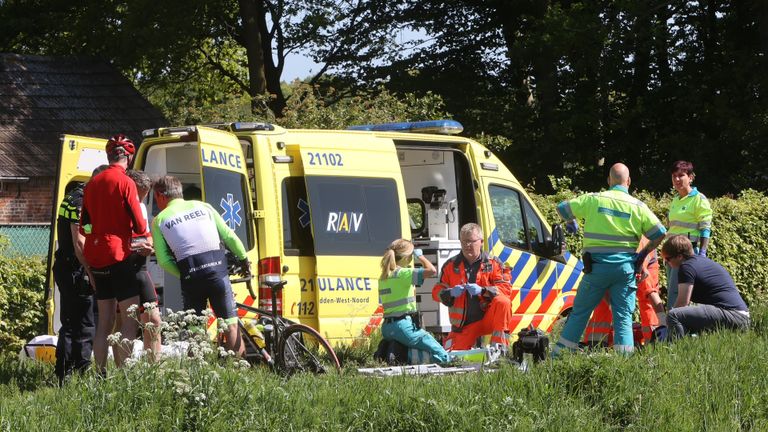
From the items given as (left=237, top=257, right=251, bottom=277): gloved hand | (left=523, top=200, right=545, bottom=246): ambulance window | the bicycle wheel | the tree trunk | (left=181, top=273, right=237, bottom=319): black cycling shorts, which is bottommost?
the bicycle wheel

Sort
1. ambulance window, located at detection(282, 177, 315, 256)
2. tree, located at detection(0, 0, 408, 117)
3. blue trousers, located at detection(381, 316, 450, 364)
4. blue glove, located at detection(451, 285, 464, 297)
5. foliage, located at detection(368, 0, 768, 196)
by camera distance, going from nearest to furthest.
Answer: blue trousers, located at detection(381, 316, 450, 364), blue glove, located at detection(451, 285, 464, 297), ambulance window, located at detection(282, 177, 315, 256), foliage, located at detection(368, 0, 768, 196), tree, located at detection(0, 0, 408, 117)

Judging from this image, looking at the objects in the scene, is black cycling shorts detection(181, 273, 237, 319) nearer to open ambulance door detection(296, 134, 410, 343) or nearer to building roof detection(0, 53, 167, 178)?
open ambulance door detection(296, 134, 410, 343)

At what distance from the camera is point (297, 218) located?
11086 mm

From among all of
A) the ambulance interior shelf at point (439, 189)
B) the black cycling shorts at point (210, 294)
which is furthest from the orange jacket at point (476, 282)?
the black cycling shorts at point (210, 294)

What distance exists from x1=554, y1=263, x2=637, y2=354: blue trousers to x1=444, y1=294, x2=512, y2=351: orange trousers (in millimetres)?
492

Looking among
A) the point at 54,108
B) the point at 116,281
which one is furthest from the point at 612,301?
the point at 54,108

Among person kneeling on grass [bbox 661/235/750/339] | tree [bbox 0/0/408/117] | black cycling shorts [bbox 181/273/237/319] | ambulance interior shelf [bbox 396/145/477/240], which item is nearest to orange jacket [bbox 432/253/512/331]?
person kneeling on grass [bbox 661/235/750/339]

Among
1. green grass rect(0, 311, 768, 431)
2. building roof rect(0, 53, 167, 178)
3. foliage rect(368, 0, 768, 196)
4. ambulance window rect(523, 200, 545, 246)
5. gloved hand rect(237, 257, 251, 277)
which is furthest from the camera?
building roof rect(0, 53, 167, 178)

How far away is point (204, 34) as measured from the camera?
3372 centimetres

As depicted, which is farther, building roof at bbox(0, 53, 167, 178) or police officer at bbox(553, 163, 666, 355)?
building roof at bbox(0, 53, 167, 178)

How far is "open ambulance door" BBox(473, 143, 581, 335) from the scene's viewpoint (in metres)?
Result: 12.8

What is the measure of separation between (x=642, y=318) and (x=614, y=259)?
1946 millimetres

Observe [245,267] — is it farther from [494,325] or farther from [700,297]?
[700,297]

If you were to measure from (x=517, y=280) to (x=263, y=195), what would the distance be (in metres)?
3.46
